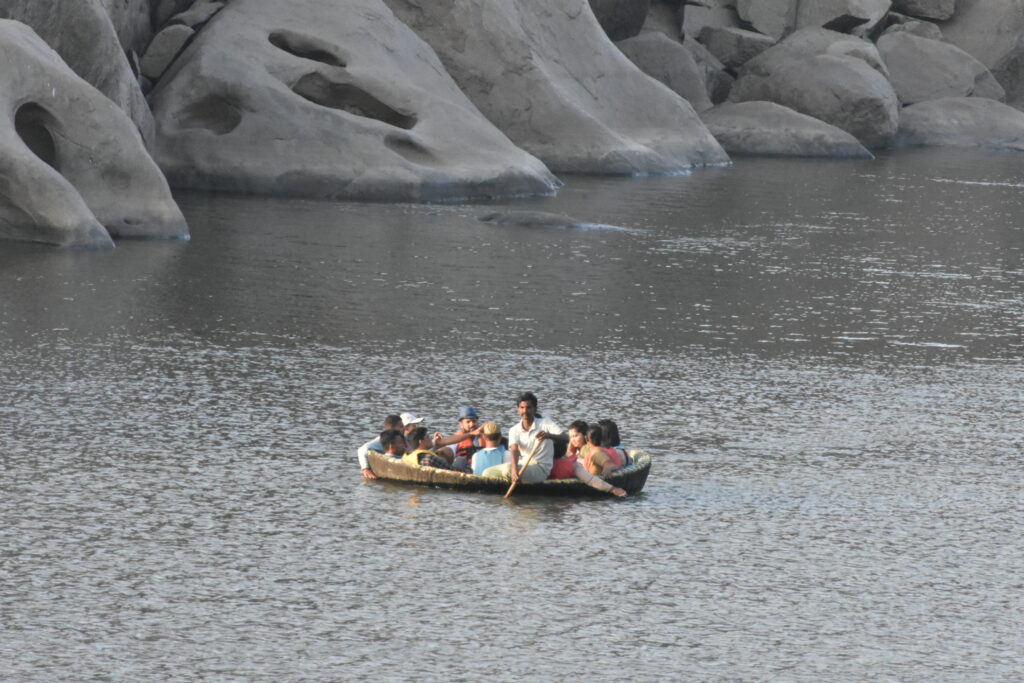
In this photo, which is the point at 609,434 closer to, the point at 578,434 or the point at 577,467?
the point at 578,434

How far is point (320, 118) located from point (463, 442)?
64.7ft

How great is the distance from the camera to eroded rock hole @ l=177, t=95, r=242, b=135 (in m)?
33.7

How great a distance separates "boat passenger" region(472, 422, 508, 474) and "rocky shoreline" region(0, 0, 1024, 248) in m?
12.4

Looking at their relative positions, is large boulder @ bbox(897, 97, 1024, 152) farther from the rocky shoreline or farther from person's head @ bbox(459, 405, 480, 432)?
person's head @ bbox(459, 405, 480, 432)

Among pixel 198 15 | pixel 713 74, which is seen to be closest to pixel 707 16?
pixel 713 74

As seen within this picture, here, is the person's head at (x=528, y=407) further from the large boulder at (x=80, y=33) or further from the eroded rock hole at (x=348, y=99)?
the eroded rock hole at (x=348, y=99)

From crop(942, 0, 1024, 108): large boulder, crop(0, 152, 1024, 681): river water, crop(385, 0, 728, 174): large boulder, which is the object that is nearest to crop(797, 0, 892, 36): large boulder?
crop(942, 0, 1024, 108): large boulder

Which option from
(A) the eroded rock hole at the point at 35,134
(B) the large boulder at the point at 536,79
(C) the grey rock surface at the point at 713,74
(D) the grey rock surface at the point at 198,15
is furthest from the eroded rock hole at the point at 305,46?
(C) the grey rock surface at the point at 713,74

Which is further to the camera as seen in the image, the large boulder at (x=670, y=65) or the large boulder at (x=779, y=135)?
the large boulder at (x=670, y=65)

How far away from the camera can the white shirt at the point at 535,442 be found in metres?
13.6

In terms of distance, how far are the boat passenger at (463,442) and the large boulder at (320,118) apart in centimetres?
1898

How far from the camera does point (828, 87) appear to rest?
2153 inches

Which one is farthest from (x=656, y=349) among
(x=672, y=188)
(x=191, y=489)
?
(x=672, y=188)

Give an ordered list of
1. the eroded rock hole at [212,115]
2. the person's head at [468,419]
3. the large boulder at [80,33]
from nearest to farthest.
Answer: the person's head at [468,419], the large boulder at [80,33], the eroded rock hole at [212,115]
